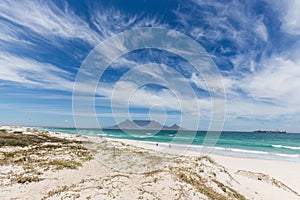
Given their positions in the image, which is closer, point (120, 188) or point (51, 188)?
point (120, 188)

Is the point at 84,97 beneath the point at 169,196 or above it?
above

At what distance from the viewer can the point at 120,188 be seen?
1077 centimetres

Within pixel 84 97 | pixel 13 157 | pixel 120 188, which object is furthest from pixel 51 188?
pixel 13 157

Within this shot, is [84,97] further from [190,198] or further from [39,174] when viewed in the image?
[190,198]

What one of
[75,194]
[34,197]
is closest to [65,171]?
[34,197]

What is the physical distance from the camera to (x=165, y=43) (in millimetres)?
21391

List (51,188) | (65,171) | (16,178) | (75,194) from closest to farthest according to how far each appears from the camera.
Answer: (75,194), (51,188), (16,178), (65,171)

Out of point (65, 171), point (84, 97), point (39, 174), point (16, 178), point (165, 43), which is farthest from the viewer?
point (165, 43)

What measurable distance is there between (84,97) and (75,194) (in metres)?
10.7

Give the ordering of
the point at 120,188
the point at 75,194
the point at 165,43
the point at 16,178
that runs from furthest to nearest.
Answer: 1. the point at 165,43
2. the point at 16,178
3. the point at 120,188
4. the point at 75,194

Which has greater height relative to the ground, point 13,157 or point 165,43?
point 165,43

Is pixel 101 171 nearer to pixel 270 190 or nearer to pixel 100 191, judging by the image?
pixel 100 191

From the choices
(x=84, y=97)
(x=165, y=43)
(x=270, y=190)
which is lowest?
(x=270, y=190)

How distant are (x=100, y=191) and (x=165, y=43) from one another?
1602 cm
